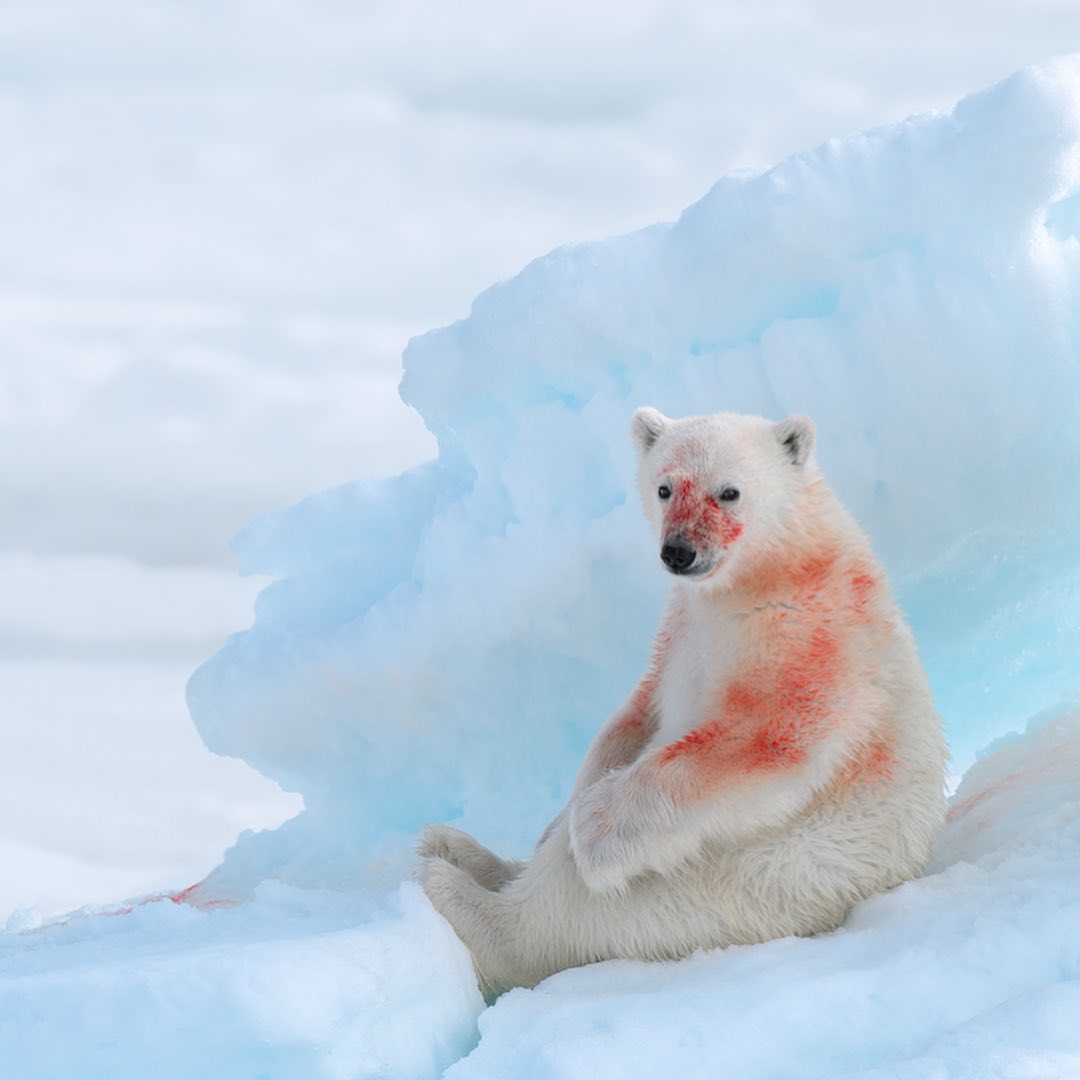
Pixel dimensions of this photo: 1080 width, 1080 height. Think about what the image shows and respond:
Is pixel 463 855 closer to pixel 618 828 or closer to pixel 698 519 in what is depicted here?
pixel 618 828

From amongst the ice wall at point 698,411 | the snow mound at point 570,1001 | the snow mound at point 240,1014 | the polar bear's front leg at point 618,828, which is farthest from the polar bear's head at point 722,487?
the ice wall at point 698,411

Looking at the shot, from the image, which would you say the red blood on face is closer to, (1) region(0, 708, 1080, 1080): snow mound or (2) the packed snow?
(1) region(0, 708, 1080, 1080): snow mound

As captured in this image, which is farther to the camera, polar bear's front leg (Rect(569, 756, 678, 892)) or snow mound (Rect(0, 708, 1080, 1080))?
polar bear's front leg (Rect(569, 756, 678, 892))

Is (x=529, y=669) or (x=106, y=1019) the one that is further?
(x=529, y=669)

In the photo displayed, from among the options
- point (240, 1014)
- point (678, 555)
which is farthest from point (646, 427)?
point (240, 1014)

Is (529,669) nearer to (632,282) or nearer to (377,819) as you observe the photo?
(377,819)

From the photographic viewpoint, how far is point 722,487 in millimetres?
3787

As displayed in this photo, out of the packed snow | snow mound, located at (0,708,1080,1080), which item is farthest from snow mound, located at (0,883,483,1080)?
the packed snow

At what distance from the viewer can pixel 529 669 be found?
5.91m

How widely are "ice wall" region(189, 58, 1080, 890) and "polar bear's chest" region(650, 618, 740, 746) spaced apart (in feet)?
5.27

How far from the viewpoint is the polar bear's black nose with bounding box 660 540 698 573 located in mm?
3664

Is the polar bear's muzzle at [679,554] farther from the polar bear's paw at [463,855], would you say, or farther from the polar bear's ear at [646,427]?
the polar bear's paw at [463,855]

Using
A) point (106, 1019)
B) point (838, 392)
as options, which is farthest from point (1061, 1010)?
point (838, 392)

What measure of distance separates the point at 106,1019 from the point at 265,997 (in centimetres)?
30
